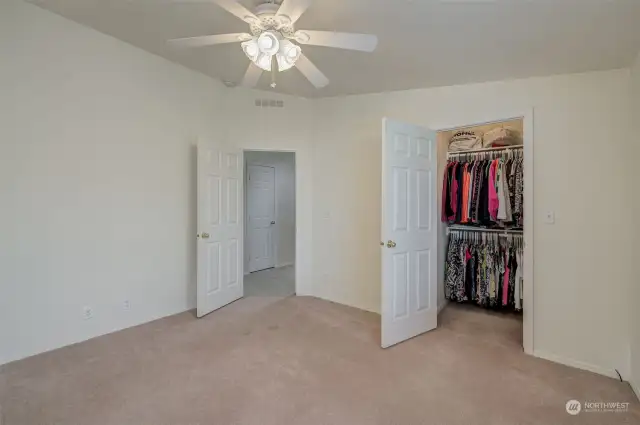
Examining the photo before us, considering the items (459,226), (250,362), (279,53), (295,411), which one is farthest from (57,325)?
(459,226)

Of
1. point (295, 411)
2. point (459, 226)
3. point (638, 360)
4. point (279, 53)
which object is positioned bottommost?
point (295, 411)

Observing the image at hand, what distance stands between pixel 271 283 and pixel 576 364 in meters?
3.77

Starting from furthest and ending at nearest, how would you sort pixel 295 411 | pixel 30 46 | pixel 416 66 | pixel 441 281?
pixel 441 281
pixel 416 66
pixel 30 46
pixel 295 411

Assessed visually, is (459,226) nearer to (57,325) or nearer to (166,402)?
(166,402)

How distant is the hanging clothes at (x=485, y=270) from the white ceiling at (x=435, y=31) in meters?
1.85

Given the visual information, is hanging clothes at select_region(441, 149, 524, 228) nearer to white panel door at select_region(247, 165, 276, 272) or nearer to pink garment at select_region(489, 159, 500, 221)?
pink garment at select_region(489, 159, 500, 221)

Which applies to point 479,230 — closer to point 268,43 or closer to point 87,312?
point 268,43

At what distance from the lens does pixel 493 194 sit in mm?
3771

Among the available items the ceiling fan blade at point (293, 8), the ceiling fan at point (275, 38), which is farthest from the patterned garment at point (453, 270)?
the ceiling fan blade at point (293, 8)

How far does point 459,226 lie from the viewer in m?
4.39

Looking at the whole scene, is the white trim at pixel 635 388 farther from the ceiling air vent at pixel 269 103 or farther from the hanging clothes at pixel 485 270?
the ceiling air vent at pixel 269 103

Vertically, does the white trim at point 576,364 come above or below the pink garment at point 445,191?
below

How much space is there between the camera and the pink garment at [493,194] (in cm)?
377

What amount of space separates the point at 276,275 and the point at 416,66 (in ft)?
13.2
